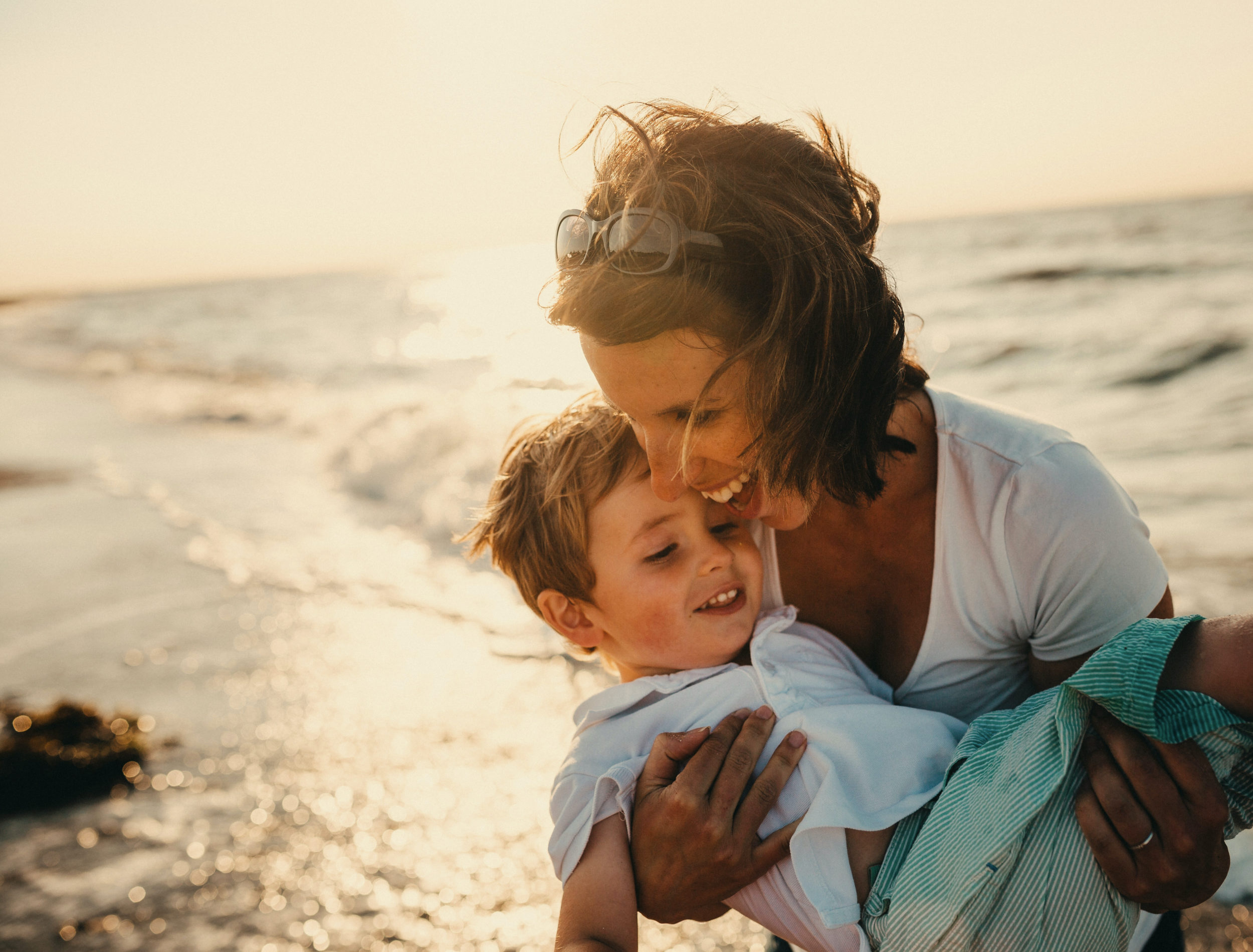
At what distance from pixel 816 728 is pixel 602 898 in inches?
22.7

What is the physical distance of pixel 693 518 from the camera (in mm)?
2125

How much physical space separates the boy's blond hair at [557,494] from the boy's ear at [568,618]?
3 centimetres

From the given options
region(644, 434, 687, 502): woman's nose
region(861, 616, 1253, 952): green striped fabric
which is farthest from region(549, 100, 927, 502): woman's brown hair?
A: region(861, 616, 1253, 952): green striped fabric

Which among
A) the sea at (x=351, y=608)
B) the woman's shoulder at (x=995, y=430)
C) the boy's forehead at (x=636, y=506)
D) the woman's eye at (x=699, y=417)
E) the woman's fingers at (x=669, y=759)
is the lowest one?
the sea at (x=351, y=608)

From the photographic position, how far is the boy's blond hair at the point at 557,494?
219 cm

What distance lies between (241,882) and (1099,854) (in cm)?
317

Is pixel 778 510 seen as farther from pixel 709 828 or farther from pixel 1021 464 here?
pixel 709 828

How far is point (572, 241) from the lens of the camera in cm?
186

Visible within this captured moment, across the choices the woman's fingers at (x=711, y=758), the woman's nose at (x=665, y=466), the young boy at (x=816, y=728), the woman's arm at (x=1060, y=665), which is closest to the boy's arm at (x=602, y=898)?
the young boy at (x=816, y=728)

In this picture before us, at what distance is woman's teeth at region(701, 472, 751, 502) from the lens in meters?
1.90

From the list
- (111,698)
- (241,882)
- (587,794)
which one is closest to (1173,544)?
(587,794)

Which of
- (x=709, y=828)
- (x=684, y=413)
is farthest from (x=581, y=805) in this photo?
(x=684, y=413)

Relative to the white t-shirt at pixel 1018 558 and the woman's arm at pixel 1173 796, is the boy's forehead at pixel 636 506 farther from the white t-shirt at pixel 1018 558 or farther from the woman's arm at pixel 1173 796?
the woman's arm at pixel 1173 796

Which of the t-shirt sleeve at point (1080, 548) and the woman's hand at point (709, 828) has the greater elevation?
the t-shirt sleeve at point (1080, 548)
